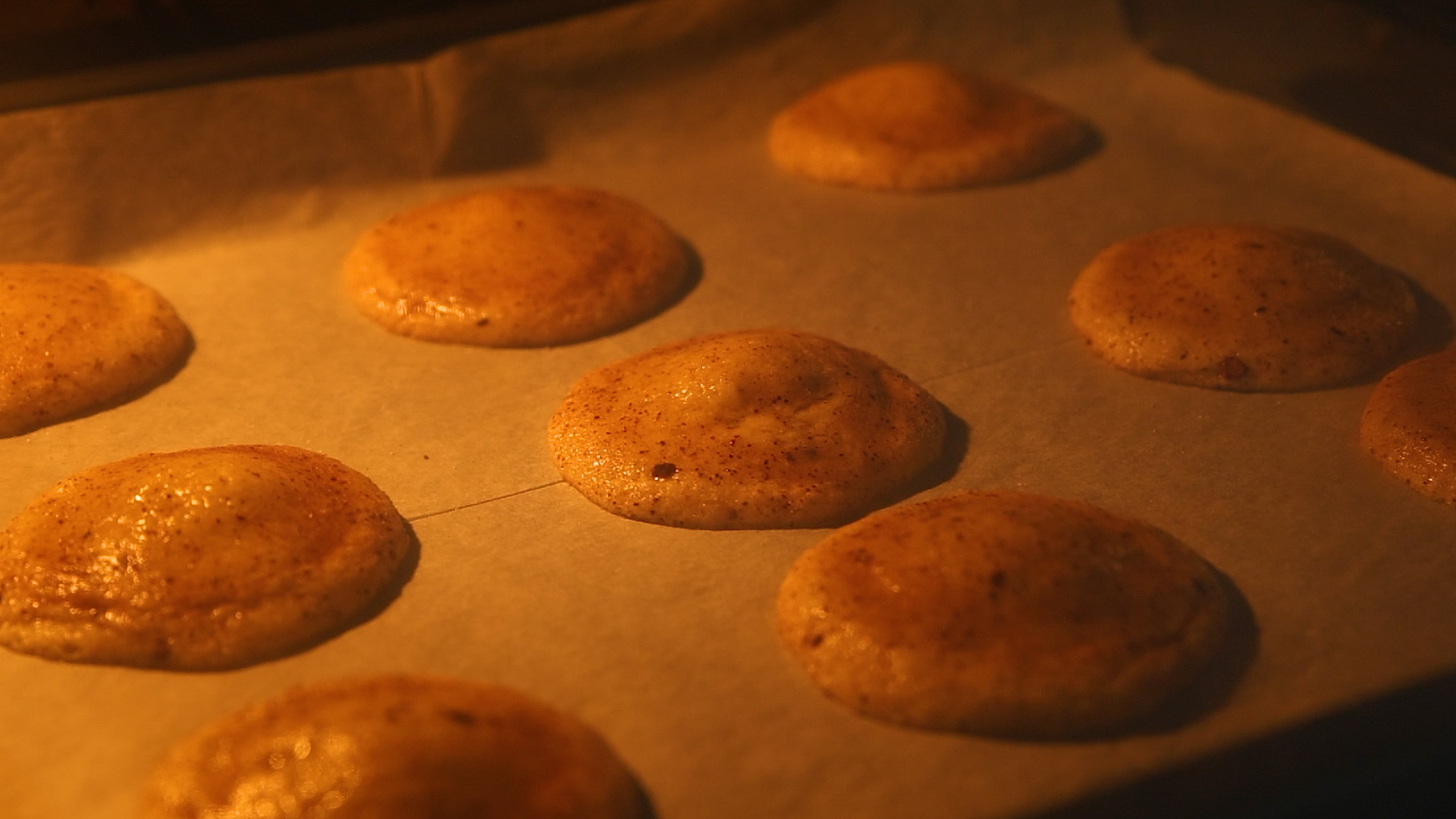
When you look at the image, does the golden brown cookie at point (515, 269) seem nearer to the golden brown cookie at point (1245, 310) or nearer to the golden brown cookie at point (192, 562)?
the golden brown cookie at point (192, 562)

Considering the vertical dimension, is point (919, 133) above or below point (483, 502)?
above

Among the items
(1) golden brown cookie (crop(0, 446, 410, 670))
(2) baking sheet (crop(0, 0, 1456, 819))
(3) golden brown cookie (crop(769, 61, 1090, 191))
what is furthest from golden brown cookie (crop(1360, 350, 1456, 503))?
(1) golden brown cookie (crop(0, 446, 410, 670))

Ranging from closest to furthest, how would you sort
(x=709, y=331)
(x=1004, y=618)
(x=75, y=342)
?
(x=1004, y=618)
(x=75, y=342)
(x=709, y=331)

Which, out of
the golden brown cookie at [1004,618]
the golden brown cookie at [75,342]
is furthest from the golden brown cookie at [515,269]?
the golden brown cookie at [1004,618]

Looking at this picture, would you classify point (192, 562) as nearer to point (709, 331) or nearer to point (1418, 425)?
point (709, 331)

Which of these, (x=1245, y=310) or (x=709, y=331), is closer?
(x=1245, y=310)

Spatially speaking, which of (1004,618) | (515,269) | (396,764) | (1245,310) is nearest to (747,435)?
(1004,618)

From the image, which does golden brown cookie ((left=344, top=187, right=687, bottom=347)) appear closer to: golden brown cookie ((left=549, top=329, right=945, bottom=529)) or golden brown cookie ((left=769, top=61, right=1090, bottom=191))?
golden brown cookie ((left=549, top=329, right=945, bottom=529))
